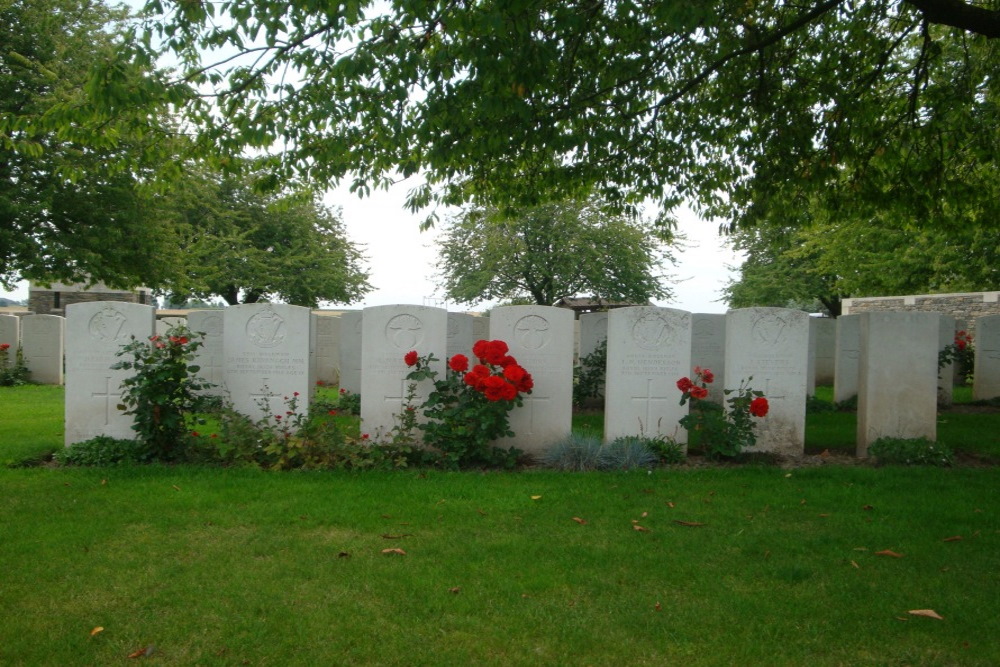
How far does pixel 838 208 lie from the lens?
947 centimetres

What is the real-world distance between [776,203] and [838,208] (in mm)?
851

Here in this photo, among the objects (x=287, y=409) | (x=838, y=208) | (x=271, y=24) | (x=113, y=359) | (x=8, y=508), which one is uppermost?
(x=271, y=24)

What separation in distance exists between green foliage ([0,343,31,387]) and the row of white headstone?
8.94 metres

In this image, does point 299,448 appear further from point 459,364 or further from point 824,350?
point 824,350

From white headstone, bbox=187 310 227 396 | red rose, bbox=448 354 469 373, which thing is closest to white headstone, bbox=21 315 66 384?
white headstone, bbox=187 310 227 396

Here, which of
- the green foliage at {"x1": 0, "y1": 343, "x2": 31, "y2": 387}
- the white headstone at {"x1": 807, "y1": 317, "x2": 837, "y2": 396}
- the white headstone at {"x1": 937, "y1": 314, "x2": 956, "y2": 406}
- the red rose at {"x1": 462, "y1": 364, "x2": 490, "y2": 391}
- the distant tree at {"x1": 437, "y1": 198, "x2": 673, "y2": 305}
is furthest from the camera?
the distant tree at {"x1": 437, "y1": 198, "x2": 673, "y2": 305}

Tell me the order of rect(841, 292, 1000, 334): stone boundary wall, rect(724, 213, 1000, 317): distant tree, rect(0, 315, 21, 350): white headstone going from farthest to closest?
1. rect(724, 213, 1000, 317): distant tree
2. rect(841, 292, 1000, 334): stone boundary wall
3. rect(0, 315, 21, 350): white headstone

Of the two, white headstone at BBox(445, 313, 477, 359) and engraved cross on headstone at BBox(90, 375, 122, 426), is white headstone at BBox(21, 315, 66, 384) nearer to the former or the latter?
white headstone at BBox(445, 313, 477, 359)

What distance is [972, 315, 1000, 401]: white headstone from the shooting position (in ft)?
42.1

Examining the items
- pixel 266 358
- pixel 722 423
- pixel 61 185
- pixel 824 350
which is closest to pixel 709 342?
pixel 722 423

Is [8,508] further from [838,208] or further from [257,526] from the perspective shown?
[838,208]

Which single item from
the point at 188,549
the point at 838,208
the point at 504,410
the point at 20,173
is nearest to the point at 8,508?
the point at 188,549

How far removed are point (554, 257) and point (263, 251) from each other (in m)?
13.7

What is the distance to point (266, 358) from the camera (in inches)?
310
